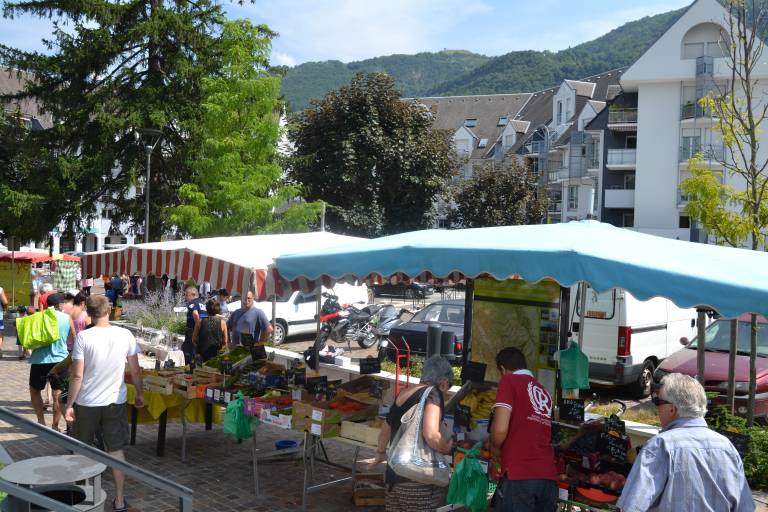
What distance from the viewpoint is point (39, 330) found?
340 inches

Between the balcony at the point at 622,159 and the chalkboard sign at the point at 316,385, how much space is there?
39.5 m

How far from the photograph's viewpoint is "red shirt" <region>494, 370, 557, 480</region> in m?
4.72

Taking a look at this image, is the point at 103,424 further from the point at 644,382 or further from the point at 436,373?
the point at 644,382

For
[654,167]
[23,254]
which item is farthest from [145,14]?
[654,167]

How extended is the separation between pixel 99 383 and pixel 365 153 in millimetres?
27409

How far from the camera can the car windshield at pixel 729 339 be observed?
11.4m

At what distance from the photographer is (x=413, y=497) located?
17.1 feet

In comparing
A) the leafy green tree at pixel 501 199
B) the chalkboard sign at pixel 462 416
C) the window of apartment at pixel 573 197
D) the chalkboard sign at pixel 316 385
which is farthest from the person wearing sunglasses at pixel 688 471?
the window of apartment at pixel 573 197

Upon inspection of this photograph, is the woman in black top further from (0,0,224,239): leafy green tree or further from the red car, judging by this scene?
(0,0,224,239): leafy green tree

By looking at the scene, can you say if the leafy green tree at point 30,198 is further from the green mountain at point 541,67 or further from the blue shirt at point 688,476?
the green mountain at point 541,67

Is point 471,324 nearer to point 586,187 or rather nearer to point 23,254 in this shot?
point 23,254

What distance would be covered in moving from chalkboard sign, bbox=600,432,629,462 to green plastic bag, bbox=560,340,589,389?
1.99 metres

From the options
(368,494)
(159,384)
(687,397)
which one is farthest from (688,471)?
(159,384)

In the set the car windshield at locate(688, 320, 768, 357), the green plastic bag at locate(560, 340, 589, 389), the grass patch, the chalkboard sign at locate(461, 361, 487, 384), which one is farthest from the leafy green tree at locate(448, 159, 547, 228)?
the chalkboard sign at locate(461, 361, 487, 384)
